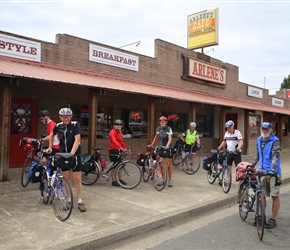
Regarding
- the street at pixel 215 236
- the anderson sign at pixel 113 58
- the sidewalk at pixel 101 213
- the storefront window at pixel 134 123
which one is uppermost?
the anderson sign at pixel 113 58

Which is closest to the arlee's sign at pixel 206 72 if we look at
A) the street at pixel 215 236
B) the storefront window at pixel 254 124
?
the storefront window at pixel 254 124

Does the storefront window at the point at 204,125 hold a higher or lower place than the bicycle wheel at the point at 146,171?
higher

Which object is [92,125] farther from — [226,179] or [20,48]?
[226,179]

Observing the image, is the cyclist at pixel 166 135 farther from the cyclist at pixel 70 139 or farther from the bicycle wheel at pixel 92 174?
the cyclist at pixel 70 139

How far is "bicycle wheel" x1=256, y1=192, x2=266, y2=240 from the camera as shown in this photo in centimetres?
446

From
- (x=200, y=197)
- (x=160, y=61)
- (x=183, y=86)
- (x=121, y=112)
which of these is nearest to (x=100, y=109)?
(x=121, y=112)

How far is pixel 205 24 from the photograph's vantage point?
63.7ft

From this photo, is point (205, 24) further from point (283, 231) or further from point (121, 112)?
point (283, 231)

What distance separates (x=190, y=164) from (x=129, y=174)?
10.6 ft

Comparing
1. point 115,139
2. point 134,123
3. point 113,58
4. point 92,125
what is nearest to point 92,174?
point 115,139

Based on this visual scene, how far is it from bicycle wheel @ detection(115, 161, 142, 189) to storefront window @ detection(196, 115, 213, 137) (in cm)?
1035

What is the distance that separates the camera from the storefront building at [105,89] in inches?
347

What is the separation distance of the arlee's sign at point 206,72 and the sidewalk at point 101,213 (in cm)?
884

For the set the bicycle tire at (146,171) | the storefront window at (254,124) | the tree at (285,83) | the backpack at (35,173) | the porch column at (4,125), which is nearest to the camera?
the backpack at (35,173)
